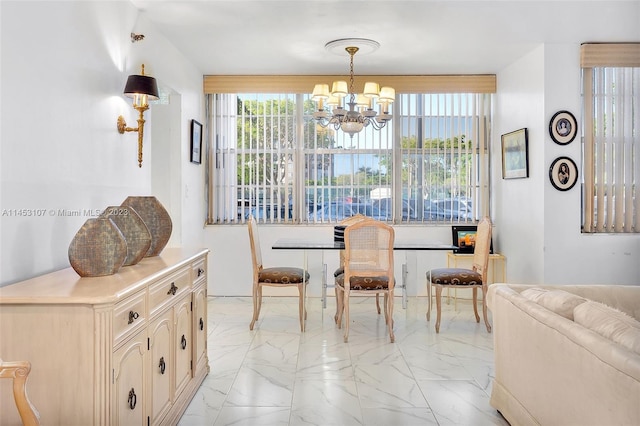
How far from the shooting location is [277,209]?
220 inches

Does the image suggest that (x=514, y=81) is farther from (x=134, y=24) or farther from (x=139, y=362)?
(x=139, y=362)

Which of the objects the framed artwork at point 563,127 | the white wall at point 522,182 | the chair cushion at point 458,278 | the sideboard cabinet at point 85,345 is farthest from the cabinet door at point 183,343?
the framed artwork at point 563,127

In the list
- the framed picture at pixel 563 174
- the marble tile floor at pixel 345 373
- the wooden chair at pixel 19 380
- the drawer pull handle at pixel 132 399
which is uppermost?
the framed picture at pixel 563 174

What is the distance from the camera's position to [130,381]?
5.72 ft

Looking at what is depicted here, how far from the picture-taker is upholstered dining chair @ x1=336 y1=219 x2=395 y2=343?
3.78 m

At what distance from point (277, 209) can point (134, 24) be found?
2741 millimetres

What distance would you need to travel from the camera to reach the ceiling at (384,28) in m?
3.46

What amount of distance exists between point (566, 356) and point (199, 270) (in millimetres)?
2040

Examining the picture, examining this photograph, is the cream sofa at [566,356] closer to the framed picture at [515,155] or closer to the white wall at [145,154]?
the white wall at [145,154]

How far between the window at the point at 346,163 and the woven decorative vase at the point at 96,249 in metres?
3.66

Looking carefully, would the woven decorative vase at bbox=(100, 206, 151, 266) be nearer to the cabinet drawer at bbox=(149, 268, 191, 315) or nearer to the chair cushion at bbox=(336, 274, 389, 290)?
the cabinet drawer at bbox=(149, 268, 191, 315)

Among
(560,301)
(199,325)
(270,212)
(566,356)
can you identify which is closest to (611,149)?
(560,301)

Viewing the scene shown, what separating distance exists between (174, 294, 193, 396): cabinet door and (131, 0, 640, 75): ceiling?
225cm

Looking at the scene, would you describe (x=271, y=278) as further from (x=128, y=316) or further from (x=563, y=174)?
(x=563, y=174)
